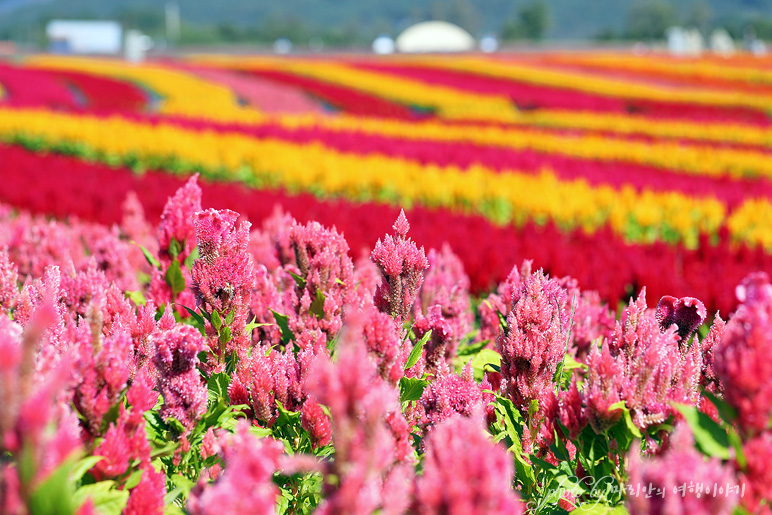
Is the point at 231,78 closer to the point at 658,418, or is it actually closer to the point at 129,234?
the point at 129,234

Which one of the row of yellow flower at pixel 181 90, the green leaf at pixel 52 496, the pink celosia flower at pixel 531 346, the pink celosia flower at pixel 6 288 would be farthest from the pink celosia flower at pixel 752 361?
the row of yellow flower at pixel 181 90

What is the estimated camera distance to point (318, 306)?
1.80 metres

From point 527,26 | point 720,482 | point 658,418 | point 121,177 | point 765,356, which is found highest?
point 527,26

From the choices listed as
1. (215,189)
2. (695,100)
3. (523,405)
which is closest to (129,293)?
(523,405)

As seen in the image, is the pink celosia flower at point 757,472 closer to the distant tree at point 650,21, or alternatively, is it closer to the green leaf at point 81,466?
the green leaf at point 81,466

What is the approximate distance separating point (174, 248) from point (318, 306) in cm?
65

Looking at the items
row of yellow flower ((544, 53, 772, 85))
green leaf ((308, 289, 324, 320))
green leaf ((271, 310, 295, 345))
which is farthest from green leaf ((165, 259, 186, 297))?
row of yellow flower ((544, 53, 772, 85))

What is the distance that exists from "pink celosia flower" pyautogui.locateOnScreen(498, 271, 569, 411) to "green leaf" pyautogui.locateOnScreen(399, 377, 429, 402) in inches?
8.3

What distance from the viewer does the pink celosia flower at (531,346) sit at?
151 centimetres

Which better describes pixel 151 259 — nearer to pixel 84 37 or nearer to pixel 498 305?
pixel 498 305

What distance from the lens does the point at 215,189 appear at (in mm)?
6539

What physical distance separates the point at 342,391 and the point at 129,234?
3075 mm

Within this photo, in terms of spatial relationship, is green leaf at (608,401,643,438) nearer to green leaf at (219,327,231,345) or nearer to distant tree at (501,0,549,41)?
green leaf at (219,327,231,345)

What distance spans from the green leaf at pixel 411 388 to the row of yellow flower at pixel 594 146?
10.4m
